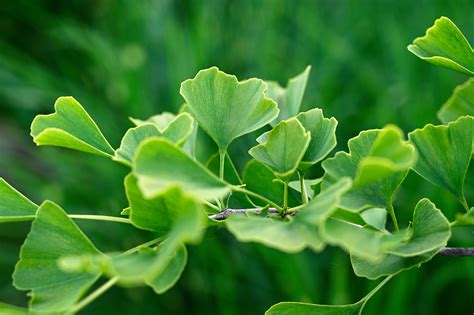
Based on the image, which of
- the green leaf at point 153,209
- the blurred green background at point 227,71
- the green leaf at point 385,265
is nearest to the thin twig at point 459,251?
the green leaf at point 385,265

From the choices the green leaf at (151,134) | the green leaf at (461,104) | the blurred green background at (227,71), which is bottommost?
the blurred green background at (227,71)

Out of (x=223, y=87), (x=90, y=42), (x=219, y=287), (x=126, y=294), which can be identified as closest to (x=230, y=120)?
(x=223, y=87)

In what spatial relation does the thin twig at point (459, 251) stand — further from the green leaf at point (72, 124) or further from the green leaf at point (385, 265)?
the green leaf at point (72, 124)

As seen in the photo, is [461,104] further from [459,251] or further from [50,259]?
[50,259]

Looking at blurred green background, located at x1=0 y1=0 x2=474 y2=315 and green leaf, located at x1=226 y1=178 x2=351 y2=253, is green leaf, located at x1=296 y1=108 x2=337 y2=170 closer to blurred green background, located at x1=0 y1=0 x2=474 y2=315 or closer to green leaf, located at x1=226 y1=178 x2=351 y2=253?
green leaf, located at x1=226 y1=178 x2=351 y2=253

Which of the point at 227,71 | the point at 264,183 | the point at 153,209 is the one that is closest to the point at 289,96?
the point at 264,183

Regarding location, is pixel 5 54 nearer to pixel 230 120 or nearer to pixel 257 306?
pixel 257 306
